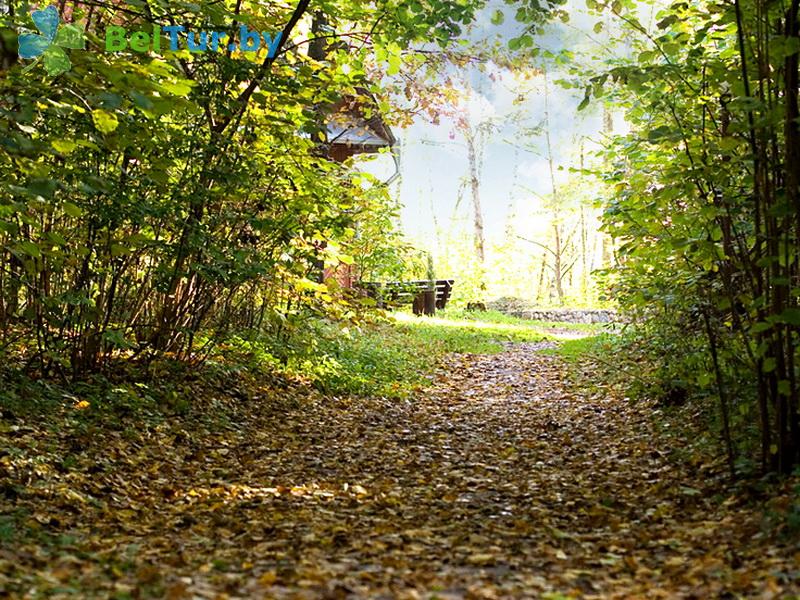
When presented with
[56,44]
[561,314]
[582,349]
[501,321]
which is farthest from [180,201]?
[561,314]

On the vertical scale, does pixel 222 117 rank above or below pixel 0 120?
above

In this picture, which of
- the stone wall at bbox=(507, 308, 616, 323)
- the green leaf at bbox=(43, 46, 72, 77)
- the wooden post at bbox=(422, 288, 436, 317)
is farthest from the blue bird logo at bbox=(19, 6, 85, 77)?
the stone wall at bbox=(507, 308, 616, 323)

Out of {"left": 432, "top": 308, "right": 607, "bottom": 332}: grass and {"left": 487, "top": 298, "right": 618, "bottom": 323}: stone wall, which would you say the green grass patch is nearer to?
{"left": 432, "top": 308, "right": 607, "bottom": 332}: grass

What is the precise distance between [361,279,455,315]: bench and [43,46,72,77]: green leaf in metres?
6.37

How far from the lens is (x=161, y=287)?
5957 millimetres

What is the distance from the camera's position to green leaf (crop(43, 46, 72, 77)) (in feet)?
11.4

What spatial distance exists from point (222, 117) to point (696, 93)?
3773 mm

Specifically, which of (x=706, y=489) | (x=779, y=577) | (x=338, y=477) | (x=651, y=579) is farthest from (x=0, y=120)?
(x=706, y=489)

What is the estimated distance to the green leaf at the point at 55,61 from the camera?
3.46 meters

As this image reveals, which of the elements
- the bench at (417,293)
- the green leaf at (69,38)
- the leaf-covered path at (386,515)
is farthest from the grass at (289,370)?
the green leaf at (69,38)

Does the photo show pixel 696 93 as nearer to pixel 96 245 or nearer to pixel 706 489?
pixel 706 489

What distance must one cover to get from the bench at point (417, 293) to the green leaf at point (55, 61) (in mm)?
6370

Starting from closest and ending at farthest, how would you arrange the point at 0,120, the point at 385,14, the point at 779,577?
the point at 779,577 < the point at 0,120 < the point at 385,14

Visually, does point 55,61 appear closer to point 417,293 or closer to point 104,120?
point 104,120
